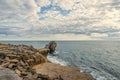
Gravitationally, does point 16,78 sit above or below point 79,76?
above

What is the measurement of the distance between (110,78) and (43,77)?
16.7m

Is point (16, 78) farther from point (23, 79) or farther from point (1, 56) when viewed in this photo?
point (1, 56)

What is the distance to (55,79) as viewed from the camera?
69.3 feet

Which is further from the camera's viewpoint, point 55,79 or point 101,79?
point 101,79

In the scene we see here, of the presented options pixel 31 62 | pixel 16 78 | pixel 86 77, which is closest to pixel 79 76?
pixel 86 77

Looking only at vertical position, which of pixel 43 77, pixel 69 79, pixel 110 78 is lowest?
pixel 110 78

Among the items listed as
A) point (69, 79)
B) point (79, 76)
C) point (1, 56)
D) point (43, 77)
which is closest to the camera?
point (43, 77)

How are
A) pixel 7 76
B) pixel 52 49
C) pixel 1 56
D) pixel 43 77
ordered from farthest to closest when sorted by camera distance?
pixel 52 49, pixel 1 56, pixel 43 77, pixel 7 76

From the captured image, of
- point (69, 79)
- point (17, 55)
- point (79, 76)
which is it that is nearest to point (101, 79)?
point (79, 76)

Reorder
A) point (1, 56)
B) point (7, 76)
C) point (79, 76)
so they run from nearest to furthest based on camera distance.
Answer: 1. point (7, 76)
2. point (79, 76)
3. point (1, 56)

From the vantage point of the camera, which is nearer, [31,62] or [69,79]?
[69,79]

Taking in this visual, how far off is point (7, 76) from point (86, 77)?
51.0 ft

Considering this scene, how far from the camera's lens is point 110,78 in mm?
31750

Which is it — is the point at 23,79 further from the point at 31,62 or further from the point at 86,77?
the point at 31,62
